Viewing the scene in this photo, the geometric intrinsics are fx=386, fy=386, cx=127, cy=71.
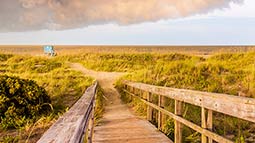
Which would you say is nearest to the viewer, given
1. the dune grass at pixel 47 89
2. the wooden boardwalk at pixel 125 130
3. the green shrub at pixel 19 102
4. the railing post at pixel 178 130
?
the railing post at pixel 178 130

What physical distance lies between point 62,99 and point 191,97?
36.4 ft

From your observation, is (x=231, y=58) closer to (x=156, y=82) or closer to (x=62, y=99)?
(x=156, y=82)

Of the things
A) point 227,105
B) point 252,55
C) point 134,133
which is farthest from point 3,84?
point 252,55

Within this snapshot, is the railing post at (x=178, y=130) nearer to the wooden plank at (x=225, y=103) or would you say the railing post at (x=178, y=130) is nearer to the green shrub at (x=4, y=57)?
the wooden plank at (x=225, y=103)

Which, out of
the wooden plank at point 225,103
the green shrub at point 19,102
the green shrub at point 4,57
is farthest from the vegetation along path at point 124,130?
the green shrub at point 4,57

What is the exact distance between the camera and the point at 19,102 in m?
12.4

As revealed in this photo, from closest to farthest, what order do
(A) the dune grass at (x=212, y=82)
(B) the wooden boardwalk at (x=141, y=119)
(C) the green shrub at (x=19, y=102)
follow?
(B) the wooden boardwalk at (x=141, y=119), (A) the dune grass at (x=212, y=82), (C) the green shrub at (x=19, y=102)

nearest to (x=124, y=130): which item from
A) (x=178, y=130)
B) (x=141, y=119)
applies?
(x=141, y=119)

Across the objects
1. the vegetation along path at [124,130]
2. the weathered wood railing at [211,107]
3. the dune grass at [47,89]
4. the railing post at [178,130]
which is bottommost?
the dune grass at [47,89]

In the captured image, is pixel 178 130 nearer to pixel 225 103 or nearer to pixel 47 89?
pixel 225 103

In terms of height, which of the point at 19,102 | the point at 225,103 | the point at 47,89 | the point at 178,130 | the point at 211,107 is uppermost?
the point at 225,103

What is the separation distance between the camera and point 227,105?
3623 millimetres

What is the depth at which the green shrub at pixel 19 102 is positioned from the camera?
1178cm

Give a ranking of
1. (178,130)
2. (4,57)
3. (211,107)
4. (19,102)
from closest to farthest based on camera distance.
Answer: (211,107)
(178,130)
(19,102)
(4,57)
